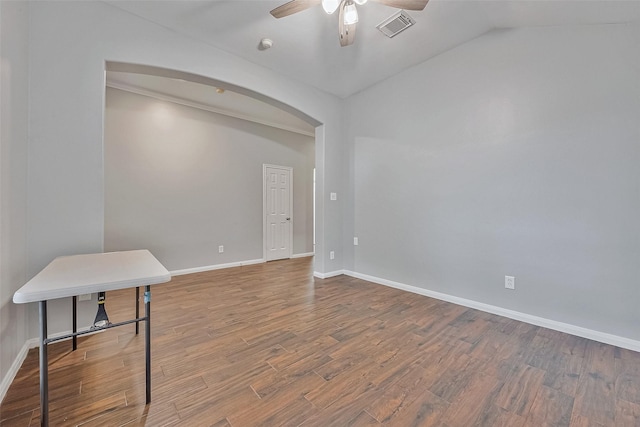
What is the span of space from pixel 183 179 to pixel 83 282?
3455 mm

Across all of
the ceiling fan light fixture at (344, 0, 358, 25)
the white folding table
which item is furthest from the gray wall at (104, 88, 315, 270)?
the ceiling fan light fixture at (344, 0, 358, 25)

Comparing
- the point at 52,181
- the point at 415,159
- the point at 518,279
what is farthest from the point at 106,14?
the point at 518,279

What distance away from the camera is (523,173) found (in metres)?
2.63

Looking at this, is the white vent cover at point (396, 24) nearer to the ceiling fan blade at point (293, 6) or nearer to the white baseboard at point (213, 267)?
the ceiling fan blade at point (293, 6)

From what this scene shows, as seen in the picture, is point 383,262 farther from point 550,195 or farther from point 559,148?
point 559,148

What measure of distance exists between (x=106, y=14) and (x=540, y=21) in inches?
155

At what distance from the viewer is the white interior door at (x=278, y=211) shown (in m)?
5.48

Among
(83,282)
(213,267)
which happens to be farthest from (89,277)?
(213,267)

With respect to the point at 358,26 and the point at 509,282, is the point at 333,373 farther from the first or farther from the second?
the point at 358,26

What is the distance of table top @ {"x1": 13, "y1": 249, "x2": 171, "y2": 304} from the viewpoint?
117 cm

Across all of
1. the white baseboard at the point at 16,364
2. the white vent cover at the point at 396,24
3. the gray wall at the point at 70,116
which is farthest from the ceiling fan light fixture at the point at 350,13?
the white baseboard at the point at 16,364

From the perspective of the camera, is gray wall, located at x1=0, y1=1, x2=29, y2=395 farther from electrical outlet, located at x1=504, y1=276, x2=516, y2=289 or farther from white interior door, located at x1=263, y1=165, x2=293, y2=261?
electrical outlet, located at x1=504, y1=276, x2=516, y2=289

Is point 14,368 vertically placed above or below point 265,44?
below

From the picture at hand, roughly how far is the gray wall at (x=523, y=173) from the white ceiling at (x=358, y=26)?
0.56 feet
